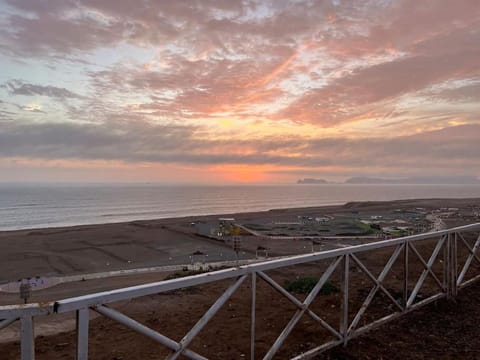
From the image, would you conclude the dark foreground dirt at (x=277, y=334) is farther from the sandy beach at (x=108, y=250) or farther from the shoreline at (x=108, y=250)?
the shoreline at (x=108, y=250)

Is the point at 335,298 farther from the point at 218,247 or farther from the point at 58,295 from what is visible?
the point at 218,247

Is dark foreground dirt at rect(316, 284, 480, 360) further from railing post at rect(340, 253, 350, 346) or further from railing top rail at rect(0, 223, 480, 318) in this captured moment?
railing top rail at rect(0, 223, 480, 318)

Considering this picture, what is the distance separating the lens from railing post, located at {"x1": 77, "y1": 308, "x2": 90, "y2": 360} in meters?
2.77

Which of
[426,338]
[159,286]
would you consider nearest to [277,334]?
[426,338]

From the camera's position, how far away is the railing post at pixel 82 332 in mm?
2773

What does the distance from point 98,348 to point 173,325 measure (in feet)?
5.43

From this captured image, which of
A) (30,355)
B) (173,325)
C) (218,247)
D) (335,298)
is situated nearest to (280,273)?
(335,298)

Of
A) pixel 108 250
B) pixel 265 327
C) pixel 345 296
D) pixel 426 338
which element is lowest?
pixel 108 250

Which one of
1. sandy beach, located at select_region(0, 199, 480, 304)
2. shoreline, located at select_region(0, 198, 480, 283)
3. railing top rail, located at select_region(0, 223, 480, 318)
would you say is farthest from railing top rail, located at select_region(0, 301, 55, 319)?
shoreline, located at select_region(0, 198, 480, 283)

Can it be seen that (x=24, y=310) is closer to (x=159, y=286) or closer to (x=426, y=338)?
(x=159, y=286)

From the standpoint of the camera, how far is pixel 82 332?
2797mm

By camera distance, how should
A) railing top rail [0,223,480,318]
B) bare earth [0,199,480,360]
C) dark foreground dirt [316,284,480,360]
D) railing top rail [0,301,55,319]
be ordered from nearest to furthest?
railing top rail [0,301,55,319], railing top rail [0,223,480,318], dark foreground dirt [316,284,480,360], bare earth [0,199,480,360]

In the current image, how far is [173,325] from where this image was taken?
7859 millimetres

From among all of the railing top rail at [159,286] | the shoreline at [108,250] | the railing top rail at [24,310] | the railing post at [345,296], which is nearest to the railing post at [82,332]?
the railing top rail at [159,286]
